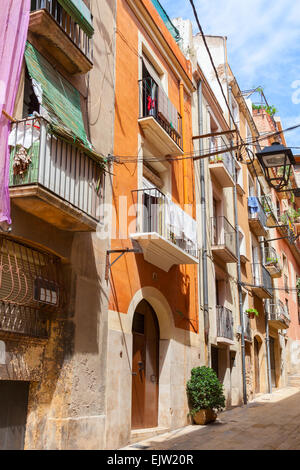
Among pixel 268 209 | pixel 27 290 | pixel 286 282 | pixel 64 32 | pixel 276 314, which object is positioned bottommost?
pixel 27 290

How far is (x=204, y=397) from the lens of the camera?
1245cm

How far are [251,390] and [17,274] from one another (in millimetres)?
14050

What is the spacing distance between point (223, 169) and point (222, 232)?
2.17 m

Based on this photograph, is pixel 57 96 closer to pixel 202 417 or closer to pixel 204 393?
pixel 204 393

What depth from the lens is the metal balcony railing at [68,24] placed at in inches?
335

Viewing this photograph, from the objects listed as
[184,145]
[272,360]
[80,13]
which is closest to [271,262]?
[272,360]

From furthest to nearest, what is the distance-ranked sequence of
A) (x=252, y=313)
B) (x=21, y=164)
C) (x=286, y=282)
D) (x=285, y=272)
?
(x=285, y=272) → (x=286, y=282) → (x=252, y=313) → (x=21, y=164)

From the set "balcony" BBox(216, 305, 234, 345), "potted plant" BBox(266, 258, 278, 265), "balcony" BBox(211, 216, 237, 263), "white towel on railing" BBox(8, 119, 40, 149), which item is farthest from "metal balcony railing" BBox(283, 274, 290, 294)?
"white towel on railing" BBox(8, 119, 40, 149)

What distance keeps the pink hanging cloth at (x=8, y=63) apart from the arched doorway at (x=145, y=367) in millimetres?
5140

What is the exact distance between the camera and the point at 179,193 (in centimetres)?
1395

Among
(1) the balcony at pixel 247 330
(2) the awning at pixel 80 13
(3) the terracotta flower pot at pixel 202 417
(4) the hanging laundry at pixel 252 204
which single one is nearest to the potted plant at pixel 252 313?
(1) the balcony at pixel 247 330
